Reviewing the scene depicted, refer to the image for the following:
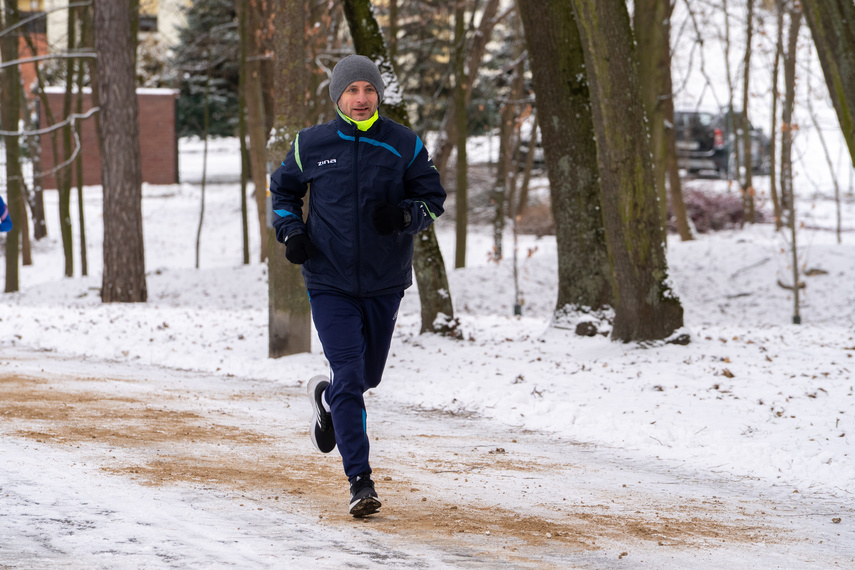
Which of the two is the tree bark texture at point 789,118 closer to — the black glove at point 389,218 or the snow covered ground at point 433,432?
the snow covered ground at point 433,432

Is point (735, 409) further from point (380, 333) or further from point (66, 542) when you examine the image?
point (66, 542)

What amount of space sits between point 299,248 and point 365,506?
4.05ft

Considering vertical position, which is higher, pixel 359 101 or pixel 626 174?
pixel 359 101

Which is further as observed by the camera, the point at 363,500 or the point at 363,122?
the point at 363,122

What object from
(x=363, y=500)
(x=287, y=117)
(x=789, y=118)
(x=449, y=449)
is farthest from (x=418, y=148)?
(x=789, y=118)

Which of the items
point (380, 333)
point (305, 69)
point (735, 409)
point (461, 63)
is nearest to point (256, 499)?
point (380, 333)

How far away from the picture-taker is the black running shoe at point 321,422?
192 inches

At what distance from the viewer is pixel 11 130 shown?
22375 millimetres

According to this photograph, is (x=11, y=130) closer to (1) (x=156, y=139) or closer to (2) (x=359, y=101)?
(1) (x=156, y=139)

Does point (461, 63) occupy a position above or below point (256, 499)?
above

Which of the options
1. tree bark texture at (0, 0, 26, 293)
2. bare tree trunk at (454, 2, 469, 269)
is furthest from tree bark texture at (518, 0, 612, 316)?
tree bark texture at (0, 0, 26, 293)

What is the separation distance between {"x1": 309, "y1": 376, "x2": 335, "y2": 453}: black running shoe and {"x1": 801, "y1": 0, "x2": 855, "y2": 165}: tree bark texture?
529cm

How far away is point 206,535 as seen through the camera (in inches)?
156

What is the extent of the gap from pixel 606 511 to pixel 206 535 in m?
2.02
